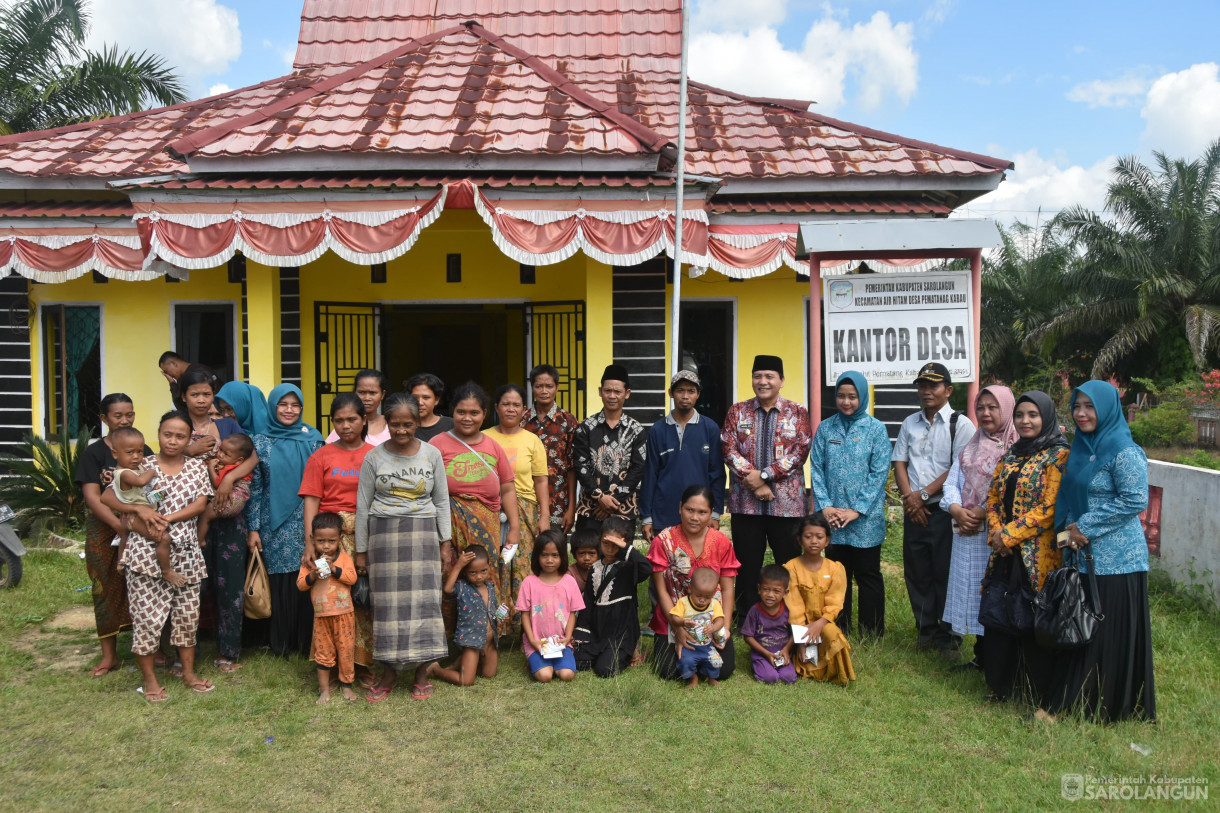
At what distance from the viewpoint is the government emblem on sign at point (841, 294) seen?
5012 millimetres

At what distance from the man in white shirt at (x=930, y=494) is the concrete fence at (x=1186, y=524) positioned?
84.0 inches

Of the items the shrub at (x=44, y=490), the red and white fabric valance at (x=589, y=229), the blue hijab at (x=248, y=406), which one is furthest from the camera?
the shrub at (x=44, y=490)

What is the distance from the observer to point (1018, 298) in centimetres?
2391

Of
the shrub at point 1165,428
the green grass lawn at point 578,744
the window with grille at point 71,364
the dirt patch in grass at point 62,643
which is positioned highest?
the window with grille at point 71,364

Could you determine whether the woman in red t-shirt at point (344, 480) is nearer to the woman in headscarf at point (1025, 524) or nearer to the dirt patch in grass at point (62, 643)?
the dirt patch in grass at point (62, 643)

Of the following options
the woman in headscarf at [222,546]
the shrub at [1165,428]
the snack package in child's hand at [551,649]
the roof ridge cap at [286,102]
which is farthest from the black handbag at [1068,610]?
the shrub at [1165,428]

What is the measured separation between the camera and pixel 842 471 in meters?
4.79

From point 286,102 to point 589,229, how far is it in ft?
12.0

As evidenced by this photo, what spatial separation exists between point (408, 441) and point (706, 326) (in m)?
5.34

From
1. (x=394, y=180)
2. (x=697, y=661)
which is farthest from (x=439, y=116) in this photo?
(x=697, y=661)

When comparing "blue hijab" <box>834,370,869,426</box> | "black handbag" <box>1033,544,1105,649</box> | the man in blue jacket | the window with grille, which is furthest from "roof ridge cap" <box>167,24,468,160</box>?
"black handbag" <box>1033,544,1105,649</box>

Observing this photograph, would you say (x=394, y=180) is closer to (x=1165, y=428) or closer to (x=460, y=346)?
(x=460, y=346)

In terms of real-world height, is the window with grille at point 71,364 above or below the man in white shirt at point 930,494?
above

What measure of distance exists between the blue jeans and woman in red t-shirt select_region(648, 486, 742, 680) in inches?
1.8
